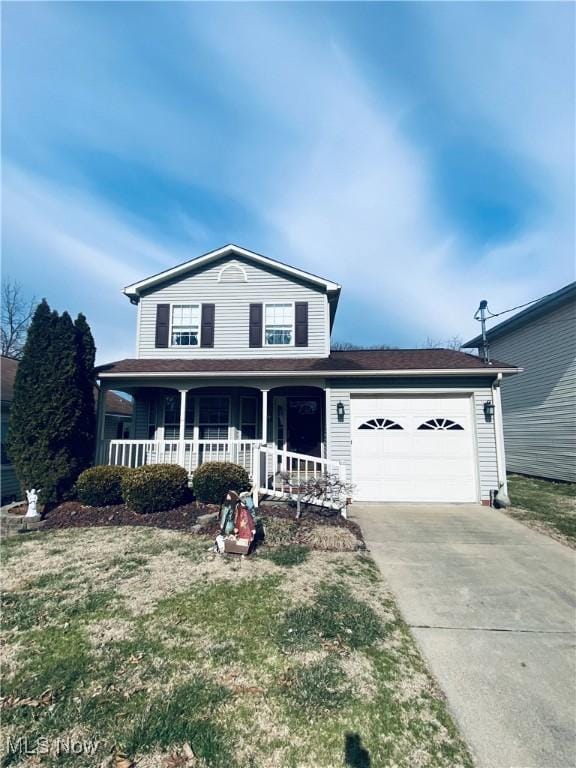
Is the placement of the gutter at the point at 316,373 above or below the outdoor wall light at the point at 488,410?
above

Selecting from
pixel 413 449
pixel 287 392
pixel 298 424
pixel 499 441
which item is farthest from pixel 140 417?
→ pixel 499 441

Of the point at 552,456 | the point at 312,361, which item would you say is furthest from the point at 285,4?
the point at 552,456

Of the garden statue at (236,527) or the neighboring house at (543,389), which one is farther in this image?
the neighboring house at (543,389)

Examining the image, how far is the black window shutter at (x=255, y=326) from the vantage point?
1058 centimetres

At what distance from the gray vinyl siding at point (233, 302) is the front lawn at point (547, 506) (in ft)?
20.5

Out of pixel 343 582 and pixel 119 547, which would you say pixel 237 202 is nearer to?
pixel 119 547

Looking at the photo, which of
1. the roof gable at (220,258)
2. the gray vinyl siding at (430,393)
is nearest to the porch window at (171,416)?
the roof gable at (220,258)

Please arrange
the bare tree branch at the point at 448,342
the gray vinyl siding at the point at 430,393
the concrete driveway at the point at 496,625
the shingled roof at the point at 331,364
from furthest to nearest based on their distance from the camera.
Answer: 1. the bare tree branch at the point at 448,342
2. the shingled roof at the point at 331,364
3. the gray vinyl siding at the point at 430,393
4. the concrete driveway at the point at 496,625

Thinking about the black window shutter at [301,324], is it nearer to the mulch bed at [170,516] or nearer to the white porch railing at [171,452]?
the white porch railing at [171,452]

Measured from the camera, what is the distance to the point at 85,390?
321 inches

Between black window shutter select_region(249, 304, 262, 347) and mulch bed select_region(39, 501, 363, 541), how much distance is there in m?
4.93

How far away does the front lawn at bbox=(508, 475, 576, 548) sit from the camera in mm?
6348

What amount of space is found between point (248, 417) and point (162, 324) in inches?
154

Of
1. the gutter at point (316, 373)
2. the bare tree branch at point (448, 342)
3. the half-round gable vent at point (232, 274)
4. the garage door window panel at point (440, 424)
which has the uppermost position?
the bare tree branch at point (448, 342)
